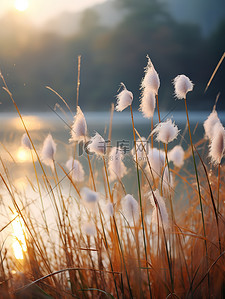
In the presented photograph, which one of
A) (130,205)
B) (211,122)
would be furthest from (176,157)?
(130,205)

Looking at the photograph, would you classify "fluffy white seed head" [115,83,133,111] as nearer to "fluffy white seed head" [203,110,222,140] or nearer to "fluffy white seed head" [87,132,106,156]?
"fluffy white seed head" [87,132,106,156]

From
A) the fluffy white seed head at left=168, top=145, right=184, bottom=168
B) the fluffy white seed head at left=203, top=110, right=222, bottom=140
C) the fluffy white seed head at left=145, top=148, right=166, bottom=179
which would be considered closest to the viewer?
the fluffy white seed head at left=145, top=148, right=166, bottom=179

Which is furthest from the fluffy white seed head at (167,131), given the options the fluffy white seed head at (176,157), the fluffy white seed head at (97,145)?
the fluffy white seed head at (176,157)

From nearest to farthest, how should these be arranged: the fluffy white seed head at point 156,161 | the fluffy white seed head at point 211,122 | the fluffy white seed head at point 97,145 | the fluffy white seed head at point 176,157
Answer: the fluffy white seed head at point 97,145, the fluffy white seed head at point 156,161, the fluffy white seed head at point 211,122, the fluffy white seed head at point 176,157

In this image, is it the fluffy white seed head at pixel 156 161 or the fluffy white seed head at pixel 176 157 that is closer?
the fluffy white seed head at pixel 156 161

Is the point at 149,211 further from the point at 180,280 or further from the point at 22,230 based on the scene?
the point at 22,230

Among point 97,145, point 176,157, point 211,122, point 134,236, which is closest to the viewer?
point 97,145

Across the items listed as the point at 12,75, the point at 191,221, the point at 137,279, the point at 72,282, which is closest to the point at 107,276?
the point at 72,282

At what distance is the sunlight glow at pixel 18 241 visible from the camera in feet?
3.03

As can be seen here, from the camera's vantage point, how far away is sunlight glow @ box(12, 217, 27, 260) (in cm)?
92

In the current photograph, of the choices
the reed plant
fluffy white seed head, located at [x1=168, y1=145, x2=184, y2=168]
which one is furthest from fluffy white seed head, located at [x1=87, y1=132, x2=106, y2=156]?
fluffy white seed head, located at [x1=168, y1=145, x2=184, y2=168]

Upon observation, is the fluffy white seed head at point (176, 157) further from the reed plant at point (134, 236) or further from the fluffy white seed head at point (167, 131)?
the fluffy white seed head at point (167, 131)

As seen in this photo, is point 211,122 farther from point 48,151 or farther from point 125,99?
point 48,151

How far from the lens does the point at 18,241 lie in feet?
3.00
